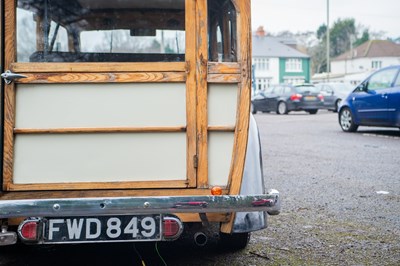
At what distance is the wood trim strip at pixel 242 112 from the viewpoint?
3.50 metres

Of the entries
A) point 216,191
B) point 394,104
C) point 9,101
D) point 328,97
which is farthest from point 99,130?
point 328,97

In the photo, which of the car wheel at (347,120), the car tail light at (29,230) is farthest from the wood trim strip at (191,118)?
the car wheel at (347,120)

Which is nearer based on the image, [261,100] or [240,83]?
[240,83]

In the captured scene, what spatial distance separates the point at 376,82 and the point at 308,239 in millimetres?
9072

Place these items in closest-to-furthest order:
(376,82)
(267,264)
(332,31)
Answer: (267,264) < (376,82) < (332,31)

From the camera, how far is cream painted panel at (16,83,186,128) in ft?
11.2

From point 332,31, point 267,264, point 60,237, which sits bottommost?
point 267,264

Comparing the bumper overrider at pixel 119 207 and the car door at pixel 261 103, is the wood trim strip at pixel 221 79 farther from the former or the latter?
the car door at pixel 261 103

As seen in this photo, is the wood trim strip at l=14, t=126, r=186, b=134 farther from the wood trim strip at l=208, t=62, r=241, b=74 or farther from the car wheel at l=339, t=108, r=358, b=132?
the car wheel at l=339, t=108, r=358, b=132

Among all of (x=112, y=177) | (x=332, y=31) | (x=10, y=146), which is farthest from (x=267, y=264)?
(x=332, y=31)

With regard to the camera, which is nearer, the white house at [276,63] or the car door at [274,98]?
the car door at [274,98]

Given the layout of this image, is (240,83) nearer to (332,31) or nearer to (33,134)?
(33,134)

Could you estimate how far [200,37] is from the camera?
11.6ft

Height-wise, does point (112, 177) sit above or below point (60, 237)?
above
